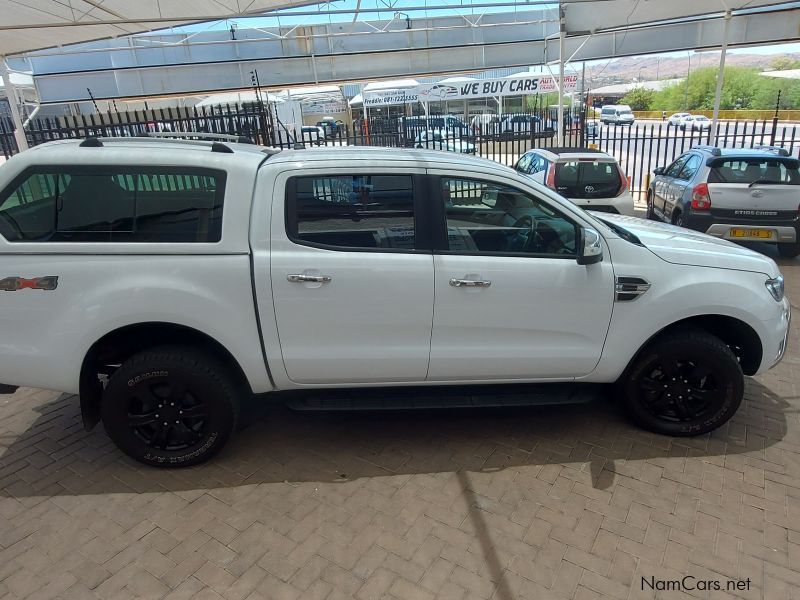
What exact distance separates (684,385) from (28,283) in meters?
3.99

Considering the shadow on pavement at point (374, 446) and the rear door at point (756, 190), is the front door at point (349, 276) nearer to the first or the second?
the shadow on pavement at point (374, 446)

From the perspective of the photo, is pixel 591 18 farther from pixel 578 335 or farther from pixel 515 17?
pixel 578 335

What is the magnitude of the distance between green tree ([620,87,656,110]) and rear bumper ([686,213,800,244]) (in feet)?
222

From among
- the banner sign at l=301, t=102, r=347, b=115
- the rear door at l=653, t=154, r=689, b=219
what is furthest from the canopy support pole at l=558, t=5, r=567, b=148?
the banner sign at l=301, t=102, r=347, b=115

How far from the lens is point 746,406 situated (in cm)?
394

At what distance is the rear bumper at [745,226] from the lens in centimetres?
711

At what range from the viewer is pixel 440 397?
345 cm

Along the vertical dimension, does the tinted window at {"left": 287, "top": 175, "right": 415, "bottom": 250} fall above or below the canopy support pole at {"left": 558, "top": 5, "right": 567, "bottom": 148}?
below

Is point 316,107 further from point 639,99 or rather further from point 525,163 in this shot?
point 639,99

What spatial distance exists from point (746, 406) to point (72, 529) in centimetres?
448

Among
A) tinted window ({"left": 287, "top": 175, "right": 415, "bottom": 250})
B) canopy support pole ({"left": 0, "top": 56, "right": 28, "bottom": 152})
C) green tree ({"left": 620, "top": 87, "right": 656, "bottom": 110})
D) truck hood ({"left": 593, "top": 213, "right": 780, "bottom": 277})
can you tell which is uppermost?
green tree ({"left": 620, "top": 87, "right": 656, "bottom": 110})

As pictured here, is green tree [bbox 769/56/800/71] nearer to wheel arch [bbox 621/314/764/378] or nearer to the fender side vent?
wheel arch [bbox 621/314/764/378]

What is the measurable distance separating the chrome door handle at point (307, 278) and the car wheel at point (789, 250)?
726 cm

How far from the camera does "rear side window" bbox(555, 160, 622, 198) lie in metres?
7.93
